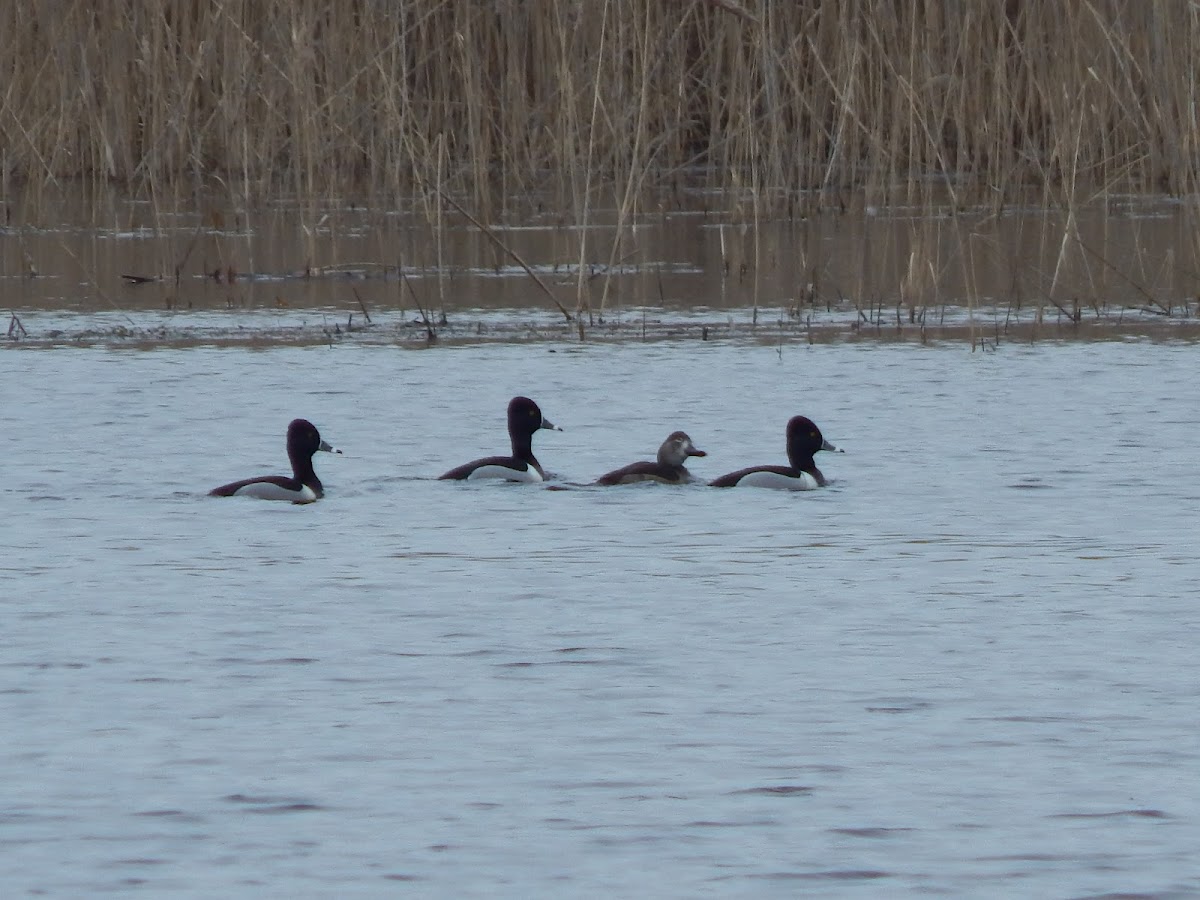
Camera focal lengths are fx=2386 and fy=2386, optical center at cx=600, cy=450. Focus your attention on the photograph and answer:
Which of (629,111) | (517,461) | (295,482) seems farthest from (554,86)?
(295,482)

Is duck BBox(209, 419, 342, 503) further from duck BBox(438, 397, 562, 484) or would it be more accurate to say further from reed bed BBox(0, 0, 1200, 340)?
reed bed BBox(0, 0, 1200, 340)

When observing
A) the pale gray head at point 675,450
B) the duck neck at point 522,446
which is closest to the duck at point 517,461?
the duck neck at point 522,446

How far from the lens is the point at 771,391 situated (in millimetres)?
10516

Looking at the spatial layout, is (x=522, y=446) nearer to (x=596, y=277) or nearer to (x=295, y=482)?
(x=295, y=482)

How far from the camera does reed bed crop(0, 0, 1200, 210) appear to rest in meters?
15.2

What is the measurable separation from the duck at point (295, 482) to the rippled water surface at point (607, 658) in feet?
0.22

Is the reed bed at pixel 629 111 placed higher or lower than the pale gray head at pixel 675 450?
higher

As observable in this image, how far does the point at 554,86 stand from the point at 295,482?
999cm

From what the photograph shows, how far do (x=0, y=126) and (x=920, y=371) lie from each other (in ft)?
26.3

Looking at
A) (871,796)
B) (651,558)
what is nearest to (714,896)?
(871,796)

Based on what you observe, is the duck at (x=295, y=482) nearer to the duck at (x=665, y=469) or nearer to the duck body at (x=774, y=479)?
the duck at (x=665, y=469)

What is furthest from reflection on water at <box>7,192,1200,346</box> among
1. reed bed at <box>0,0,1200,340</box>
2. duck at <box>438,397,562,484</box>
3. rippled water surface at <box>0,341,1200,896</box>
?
duck at <box>438,397,562,484</box>

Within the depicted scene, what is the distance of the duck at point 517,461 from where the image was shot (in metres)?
8.18

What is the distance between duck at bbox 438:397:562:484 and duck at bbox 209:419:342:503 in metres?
0.47
